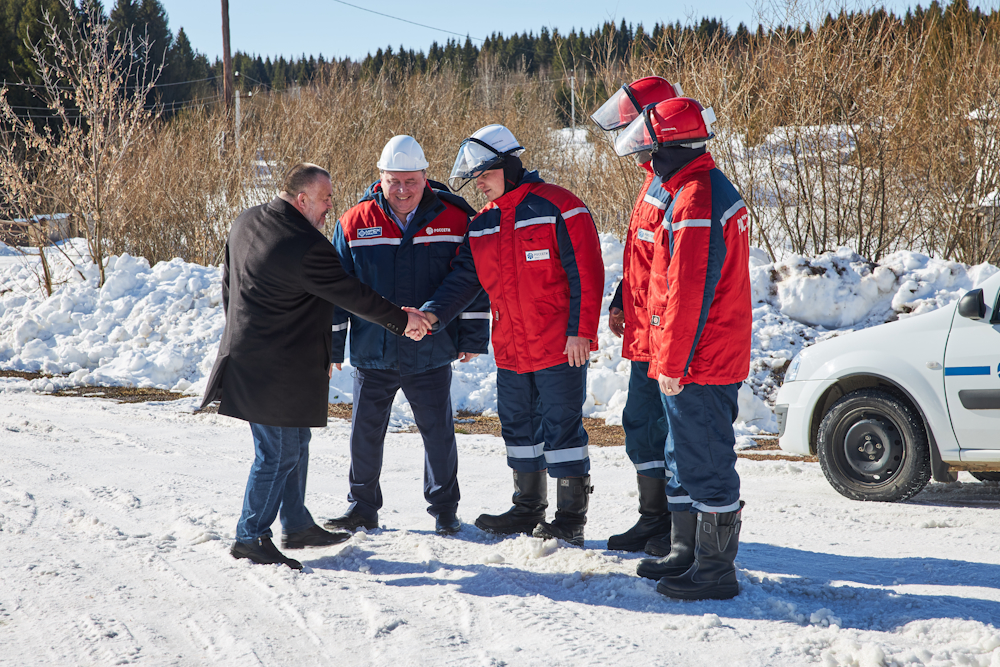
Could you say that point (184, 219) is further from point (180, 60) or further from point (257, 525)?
point (180, 60)

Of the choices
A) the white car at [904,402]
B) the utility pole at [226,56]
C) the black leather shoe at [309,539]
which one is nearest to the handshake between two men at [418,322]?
the black leather shoe at [309,539]

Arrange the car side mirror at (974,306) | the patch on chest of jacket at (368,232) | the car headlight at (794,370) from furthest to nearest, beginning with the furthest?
the car headlight at (794,370) → the car side mirror at (974,306) → the patch on chest of jacket at (368,232)

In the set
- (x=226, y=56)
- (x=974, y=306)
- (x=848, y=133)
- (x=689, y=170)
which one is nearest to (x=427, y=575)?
(x=689, y=170)

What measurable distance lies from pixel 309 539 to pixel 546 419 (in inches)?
57.4

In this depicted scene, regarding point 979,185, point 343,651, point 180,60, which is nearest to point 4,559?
point 343,651

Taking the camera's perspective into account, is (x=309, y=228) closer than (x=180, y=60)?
Yes

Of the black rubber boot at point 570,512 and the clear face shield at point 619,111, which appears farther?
the black rubber boot at point 570,512

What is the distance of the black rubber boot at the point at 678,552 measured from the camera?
3.72 meters

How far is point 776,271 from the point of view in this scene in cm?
1041

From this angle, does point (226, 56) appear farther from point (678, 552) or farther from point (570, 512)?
point (678, 552)

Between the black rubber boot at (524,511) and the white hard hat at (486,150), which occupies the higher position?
the white hard hat at (486,150)

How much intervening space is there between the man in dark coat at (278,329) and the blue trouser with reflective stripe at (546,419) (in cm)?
88

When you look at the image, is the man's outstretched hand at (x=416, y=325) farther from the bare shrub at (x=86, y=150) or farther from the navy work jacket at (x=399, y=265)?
the bare shrub at (x=86, y=150)

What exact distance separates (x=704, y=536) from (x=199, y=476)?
390 cm
